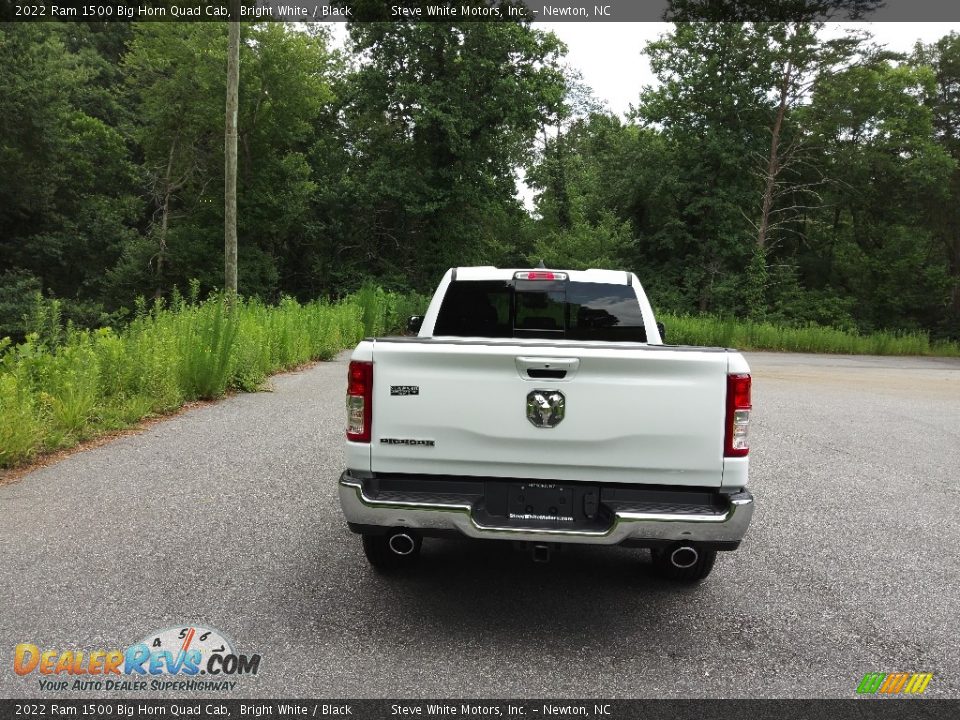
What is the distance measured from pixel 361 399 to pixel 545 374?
910mm

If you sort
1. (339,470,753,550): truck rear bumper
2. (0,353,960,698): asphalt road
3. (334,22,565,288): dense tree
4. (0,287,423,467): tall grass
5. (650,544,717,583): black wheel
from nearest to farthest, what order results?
(0,353,960,698): asphalt road < (339,470,753,550): truck rear bumper < (650,544,717,583): black wheel < (0,287,423,467): tall grass < (334,22,565,288): dense tree

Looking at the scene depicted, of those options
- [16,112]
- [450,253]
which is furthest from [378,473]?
[450,253]

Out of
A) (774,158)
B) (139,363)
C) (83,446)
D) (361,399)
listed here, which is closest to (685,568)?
(361,399)

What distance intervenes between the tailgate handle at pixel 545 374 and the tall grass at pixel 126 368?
5.38 metres

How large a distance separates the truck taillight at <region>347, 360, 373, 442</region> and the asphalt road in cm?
96

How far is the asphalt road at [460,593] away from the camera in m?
3.39

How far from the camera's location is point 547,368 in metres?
3.71

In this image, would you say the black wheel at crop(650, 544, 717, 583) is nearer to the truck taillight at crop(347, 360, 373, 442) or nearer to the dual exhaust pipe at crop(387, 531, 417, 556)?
the dual exhaust pipe at crop(387, 531, 417, 556)

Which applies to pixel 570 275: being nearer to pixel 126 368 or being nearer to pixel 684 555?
pixel 684 555

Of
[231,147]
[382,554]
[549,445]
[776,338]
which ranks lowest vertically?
[776,338]

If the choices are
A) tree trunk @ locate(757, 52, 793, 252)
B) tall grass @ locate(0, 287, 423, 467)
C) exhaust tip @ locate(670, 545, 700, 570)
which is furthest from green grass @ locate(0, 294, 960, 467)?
tree trunk @ locate(757, 52, 793, 252)

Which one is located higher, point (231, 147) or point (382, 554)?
point (231, 147)

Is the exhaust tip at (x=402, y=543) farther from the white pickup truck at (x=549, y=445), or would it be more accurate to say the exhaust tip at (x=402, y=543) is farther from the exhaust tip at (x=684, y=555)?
the exhaust tip at (x=684, y=555)

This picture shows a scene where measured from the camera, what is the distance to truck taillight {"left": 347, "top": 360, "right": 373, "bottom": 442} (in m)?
3.79
